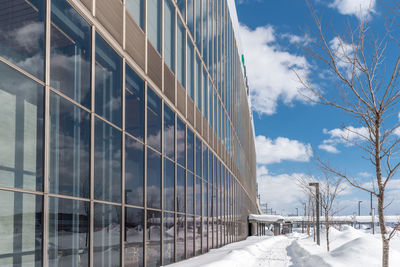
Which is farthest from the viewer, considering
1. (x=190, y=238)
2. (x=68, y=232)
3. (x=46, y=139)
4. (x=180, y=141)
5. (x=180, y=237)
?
(x=190, y=238)

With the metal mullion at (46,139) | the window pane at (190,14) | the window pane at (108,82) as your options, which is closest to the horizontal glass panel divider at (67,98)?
the metal mullion at (46,139)

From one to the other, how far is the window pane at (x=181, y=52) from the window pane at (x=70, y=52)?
8.49 meters

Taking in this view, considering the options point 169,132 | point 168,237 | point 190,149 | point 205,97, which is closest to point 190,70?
point 190,149

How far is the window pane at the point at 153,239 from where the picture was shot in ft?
43.5

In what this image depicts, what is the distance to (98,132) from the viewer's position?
9.78m

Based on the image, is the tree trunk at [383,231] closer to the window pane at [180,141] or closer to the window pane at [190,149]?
the window pane at [180,141]

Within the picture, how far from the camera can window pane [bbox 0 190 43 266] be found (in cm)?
664

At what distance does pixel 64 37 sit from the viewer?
8.45 metres

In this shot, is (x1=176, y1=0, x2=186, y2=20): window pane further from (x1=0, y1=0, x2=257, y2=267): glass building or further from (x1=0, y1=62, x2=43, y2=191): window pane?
(x1=0, y1=62, x2=43, y2=191): window pane

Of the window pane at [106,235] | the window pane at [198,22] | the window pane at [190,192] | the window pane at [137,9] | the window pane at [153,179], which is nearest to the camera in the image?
the window pane at [106,235]

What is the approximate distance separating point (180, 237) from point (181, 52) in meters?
7.73

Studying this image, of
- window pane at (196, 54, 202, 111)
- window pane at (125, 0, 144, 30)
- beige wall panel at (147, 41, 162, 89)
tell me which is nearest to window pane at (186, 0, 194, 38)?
window pane at (196, 54, 202, 111)

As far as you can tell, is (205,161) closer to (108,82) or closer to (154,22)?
(154,22)

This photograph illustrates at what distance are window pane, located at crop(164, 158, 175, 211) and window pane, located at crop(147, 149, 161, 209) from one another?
0.87 meters
